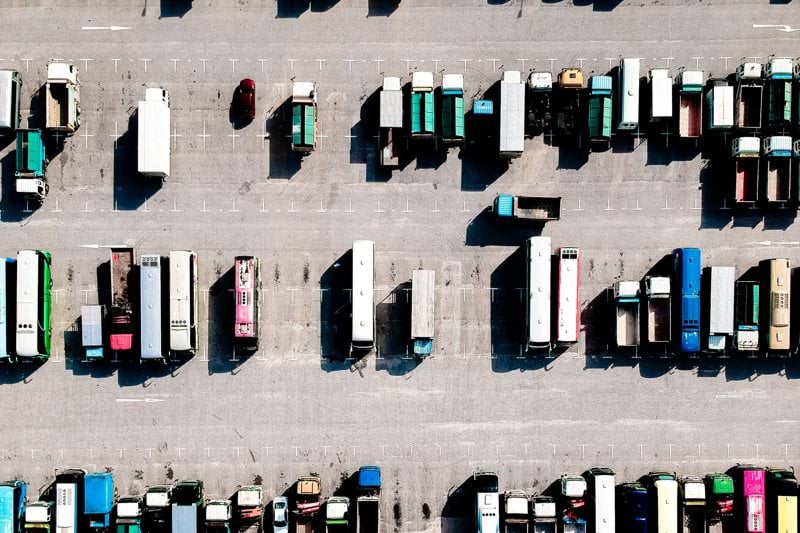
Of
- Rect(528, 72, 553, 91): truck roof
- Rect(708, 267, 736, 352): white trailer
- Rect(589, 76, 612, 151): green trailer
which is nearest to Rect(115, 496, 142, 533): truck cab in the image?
Rect(528, 72, 553, 91): truck roof

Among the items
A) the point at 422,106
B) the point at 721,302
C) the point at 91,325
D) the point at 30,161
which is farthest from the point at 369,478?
the point at 30,161

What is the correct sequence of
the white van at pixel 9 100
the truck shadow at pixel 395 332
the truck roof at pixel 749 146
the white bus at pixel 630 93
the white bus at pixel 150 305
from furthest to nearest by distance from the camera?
the truck shadow at pixel 395 332
the white bus at pixel 630 93
the white van at pixel 9 100
the truck roof at pixel 749 146
the white bus at pixel 150 305

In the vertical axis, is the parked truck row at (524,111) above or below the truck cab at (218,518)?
above

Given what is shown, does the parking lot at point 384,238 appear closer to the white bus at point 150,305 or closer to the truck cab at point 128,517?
the truck cab at point 128,517

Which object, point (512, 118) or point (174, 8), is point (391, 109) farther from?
point (174, 8)

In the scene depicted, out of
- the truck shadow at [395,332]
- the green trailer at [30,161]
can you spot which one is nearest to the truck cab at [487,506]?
the truck shadow at [395,332]

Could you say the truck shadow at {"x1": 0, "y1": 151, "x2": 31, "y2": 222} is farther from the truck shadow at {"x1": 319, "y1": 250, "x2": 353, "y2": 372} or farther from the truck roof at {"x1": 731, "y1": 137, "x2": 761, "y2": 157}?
the truck roof at {"x1": 731, "y1": 137, "x2": 761, "y2": 157}
